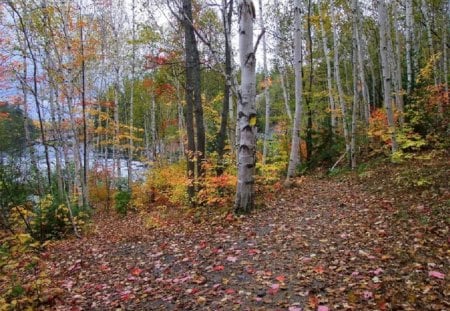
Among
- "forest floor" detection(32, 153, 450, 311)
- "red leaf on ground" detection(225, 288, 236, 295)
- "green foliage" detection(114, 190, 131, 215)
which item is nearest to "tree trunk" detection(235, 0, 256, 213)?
"forest floor" detection(32, 153, 450, 311)

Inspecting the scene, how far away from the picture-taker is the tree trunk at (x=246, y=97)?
5844mm

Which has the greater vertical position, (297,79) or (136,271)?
(297,79)

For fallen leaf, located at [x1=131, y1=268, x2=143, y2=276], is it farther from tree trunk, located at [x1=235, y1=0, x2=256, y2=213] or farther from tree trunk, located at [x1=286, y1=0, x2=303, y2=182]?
tree trunk, located at [x1=286, y1=0, x2=303, y2=182]

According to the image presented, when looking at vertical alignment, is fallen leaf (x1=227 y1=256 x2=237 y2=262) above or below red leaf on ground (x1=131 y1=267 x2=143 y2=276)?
above

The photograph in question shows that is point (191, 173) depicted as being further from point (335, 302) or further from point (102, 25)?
point (102, 25)

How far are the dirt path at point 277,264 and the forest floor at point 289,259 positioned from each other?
0.01 meters

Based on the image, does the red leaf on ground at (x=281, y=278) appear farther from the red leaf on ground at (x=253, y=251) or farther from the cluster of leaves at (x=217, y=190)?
the cluster of leaves at (x=217, y=190)

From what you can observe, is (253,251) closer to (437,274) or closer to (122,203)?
(437,274)

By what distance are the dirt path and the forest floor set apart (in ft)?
0.04

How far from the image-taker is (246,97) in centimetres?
596

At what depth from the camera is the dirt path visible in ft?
10.6

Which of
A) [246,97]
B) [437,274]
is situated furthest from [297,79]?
[437,274]

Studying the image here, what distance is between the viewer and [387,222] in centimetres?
499

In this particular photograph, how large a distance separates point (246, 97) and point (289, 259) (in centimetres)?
290
